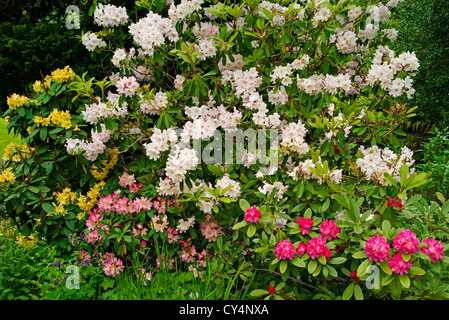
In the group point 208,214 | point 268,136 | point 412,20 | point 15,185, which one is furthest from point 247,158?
point 412,20

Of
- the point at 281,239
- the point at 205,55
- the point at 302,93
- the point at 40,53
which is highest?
the point at 40,53

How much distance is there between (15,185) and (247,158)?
187 centimetres

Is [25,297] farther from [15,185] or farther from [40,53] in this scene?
[40,53]

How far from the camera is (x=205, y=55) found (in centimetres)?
263

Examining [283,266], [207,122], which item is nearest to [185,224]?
[207,122]

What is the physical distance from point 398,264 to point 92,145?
2.19 m

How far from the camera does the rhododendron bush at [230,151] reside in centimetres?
225

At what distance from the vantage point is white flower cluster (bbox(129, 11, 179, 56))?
8.48 feet

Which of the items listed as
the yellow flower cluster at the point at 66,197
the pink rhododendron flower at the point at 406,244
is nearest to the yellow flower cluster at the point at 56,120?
the yellow flower cluster at the point at 66,197

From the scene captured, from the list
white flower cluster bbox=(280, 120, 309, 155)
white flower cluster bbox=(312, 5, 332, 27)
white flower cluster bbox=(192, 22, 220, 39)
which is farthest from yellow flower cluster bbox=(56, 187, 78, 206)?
white flower cluster bbox=(312, 5, 332, 27)

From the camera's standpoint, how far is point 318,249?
1.94 m

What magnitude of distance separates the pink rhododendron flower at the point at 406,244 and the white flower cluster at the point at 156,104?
174 centimetres

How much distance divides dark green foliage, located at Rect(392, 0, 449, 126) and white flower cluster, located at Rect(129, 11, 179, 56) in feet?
17.9

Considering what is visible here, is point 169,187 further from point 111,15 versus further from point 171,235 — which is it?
point 111,15
